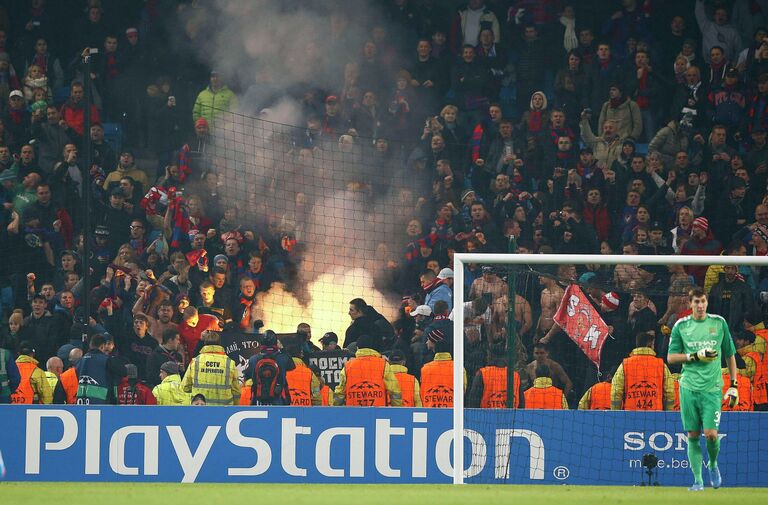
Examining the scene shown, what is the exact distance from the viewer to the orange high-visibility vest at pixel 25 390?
35.2 feet

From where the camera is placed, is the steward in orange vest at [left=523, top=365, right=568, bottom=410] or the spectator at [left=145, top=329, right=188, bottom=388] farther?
the spectator at [left=145, top=329, right=188, bottom=388]

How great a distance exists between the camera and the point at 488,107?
1437 cm

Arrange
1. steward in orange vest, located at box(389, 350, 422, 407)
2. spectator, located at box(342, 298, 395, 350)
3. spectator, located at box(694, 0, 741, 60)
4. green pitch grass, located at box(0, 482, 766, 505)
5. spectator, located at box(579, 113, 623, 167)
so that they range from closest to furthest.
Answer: green pitch grass, located at box(0, 482, 766, 505) < steward in orange vest, located at box(389, 350, 422, 407) < spectator, located at box(342, 298, 395, 350) < spectator, located at box(579, 113, 623, 167) < spectator, located at box(694, 0, 741, 60)

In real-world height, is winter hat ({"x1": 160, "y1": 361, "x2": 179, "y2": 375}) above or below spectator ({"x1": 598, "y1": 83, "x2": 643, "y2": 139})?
below

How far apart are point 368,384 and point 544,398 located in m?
1.52

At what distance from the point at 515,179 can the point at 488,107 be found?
1.11m

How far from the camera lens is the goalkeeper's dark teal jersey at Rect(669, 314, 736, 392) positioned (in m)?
8.37

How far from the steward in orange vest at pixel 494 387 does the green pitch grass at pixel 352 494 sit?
148 centimetres

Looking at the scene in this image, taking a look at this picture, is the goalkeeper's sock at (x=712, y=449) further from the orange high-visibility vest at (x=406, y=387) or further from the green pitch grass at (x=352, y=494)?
the orange high-visibility vest at (x=406, y=387)

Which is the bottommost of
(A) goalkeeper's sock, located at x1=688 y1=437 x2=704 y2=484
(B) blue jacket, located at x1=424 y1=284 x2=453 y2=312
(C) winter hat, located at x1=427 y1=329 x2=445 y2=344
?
(A) goalkeeper's sock, located at x1=688 y1=437 x2=704 y2=484

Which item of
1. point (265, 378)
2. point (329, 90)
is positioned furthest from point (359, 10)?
point (265, 378)

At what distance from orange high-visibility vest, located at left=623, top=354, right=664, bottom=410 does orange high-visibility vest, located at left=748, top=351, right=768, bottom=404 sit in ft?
2.75

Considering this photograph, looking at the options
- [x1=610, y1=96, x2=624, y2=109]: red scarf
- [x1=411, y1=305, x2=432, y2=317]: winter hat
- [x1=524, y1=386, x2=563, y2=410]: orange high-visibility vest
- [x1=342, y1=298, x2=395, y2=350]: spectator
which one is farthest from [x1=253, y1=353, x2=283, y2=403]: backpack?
[x1=610, y1=96, x2=624, y2=109]: red scarf

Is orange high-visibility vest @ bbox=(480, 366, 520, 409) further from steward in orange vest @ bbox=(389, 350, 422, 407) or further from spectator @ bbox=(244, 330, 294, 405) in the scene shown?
spectator @ bbox=(244, 330, 294, 405)
